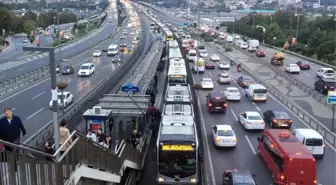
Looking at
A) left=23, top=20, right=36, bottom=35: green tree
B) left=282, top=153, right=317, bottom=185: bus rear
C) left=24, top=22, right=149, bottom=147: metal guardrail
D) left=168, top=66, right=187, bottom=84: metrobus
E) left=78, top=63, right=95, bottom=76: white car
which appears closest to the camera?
left=282, top=153, right=317, bottom=185: bus rear

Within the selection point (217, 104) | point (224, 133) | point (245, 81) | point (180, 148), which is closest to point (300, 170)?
point (180, 148)

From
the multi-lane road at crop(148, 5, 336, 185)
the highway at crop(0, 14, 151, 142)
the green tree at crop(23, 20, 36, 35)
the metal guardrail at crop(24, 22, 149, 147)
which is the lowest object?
the highway at crop(0, 14, 151, 142)

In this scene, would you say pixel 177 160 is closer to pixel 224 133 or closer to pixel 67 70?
pixel 224 133

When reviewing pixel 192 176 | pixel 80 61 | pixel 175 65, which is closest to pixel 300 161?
pixel 192 176

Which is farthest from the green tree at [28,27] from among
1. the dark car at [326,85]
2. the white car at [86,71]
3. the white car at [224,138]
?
the white car at [224,138]

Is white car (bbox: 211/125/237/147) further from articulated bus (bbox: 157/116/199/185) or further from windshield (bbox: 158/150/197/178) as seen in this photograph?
windshield (bbox: 158/150/197/178)

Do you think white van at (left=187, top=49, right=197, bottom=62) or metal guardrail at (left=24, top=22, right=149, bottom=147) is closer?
metal guardrail at (left=24, top=22, right=149, bottom=147)

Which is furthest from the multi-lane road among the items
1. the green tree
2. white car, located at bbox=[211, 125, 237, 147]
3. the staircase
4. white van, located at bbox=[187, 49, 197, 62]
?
the green tree

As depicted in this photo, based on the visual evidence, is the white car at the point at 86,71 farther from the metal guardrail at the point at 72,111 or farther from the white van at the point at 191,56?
the white van at the point at 191,56
